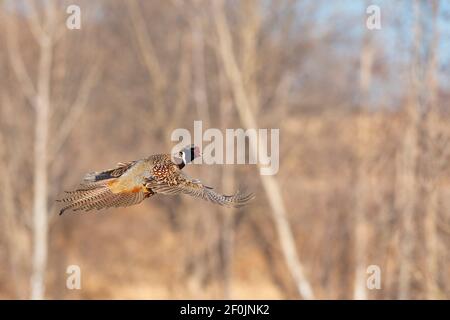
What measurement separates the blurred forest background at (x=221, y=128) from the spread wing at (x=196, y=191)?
Answer: 9.46 metres

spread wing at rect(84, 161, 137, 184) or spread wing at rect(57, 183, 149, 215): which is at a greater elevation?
spread wing at rect(84, 161, 137, 184)

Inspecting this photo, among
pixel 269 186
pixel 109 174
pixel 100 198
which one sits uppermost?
pixel 109 174

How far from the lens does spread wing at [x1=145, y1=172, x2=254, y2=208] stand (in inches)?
228

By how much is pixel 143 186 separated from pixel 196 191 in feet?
1.30

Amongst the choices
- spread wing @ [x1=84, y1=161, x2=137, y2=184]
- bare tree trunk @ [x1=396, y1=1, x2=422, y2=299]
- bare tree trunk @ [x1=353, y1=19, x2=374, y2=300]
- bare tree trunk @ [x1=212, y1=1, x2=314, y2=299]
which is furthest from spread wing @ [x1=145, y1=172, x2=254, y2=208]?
bare tree trunk @ [x1=353, y1=19, x2=374, y2=300]

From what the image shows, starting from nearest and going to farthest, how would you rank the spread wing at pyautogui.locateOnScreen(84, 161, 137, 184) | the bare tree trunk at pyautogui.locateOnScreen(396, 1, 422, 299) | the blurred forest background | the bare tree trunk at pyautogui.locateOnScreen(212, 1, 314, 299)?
the spread wing at pyautogui.locateOnScreen(84, 161, 137, 184)
the bare tree trunk at pyautogui.locateOnScreen(396, 1, 422, 299)
the bare tree trunk at pyautogui.locateOnScreen(212, 1, 314, 299)
the blurred forest background

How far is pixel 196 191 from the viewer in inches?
236

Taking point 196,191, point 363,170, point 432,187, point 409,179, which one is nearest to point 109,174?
point 196,191

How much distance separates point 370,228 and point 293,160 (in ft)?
12.5

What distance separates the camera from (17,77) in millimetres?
20016

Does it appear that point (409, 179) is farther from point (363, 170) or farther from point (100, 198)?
point (100, 198)

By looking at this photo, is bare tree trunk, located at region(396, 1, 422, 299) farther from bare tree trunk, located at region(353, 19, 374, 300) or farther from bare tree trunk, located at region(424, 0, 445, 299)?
bare tree trunk, located at region(353, 19, 374, 300)
